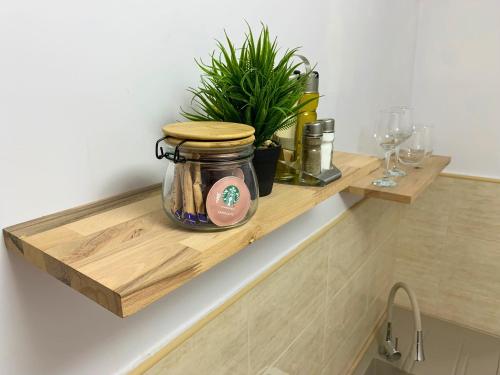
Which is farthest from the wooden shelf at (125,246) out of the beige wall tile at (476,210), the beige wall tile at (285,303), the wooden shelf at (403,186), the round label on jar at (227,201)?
the beige wall tile at (476,210)

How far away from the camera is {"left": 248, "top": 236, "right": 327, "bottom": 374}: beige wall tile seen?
0.93m

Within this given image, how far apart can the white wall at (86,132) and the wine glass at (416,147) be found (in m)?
0.76

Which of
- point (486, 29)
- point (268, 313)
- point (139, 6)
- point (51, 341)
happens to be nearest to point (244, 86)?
point (139, 6)

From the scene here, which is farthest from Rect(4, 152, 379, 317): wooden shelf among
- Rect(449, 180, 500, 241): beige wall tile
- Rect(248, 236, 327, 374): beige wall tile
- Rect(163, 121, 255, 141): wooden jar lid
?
Rect(449, 180, 500, 241): beige wall tile

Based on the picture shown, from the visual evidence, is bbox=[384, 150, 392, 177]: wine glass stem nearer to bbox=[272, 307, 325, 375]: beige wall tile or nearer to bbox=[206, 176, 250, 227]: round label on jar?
bbox=[272, 307, 325, 375]: beige wall tile

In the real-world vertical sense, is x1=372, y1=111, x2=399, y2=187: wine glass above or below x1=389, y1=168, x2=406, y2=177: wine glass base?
above

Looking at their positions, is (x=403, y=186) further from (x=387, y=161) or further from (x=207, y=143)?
(x=207, y=143)

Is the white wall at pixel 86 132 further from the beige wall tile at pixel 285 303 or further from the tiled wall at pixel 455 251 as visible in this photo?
the tiled wall at pixel 455 251

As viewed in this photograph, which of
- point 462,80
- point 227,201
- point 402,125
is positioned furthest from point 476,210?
point 227,201

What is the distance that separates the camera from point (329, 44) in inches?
44.8

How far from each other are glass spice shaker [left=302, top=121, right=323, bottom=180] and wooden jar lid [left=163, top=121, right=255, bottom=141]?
275 millimetres

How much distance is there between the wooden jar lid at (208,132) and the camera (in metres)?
0.52

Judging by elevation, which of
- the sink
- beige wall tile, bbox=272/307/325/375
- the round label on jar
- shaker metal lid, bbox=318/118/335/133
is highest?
shaker metal lid, bbox=318/118/335/133

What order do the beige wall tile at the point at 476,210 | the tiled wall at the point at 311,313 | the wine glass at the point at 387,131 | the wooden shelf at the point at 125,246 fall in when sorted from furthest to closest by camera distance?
1. the beige wall tile at the point at 476,210
2. the wine glass at the point at 387,131
3. the tiled wall at the point at 311,313
4. the wooden shelf at the point at 125,246
